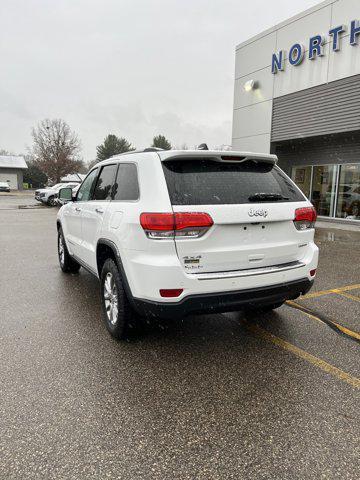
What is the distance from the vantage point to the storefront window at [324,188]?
51.6 ft

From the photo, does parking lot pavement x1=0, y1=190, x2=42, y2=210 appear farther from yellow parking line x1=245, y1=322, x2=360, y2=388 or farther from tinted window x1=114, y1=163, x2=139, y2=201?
yellow parking line x1=245, y1=322, x2=360, y2=388

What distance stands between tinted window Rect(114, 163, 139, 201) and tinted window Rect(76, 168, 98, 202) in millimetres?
1011

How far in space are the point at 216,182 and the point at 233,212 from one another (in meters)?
0.33

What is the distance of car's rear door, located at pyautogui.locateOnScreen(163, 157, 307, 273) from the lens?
10.0 feet

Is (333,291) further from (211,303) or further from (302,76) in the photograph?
(302,76)

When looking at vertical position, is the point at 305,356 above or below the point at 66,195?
below

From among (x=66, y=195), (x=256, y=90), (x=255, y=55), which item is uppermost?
(x=255, y=55)

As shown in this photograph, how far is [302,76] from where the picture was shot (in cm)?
1441

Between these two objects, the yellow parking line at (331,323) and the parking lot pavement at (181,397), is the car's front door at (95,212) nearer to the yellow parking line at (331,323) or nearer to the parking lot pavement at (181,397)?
the parking lot pavement at (181,397)

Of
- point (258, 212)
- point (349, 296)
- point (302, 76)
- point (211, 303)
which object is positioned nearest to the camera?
point (211, 303)

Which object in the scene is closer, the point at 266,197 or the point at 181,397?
the point at 181,397

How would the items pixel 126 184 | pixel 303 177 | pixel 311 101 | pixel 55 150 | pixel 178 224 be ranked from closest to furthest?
pixel 178 224, pixel 126 184, pixel 311 101, pixel 303 177, pixel 55 150

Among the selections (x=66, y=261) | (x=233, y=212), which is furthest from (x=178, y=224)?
(x=66, y=261)

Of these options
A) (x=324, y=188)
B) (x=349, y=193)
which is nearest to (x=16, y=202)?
(x=324, y=188)
